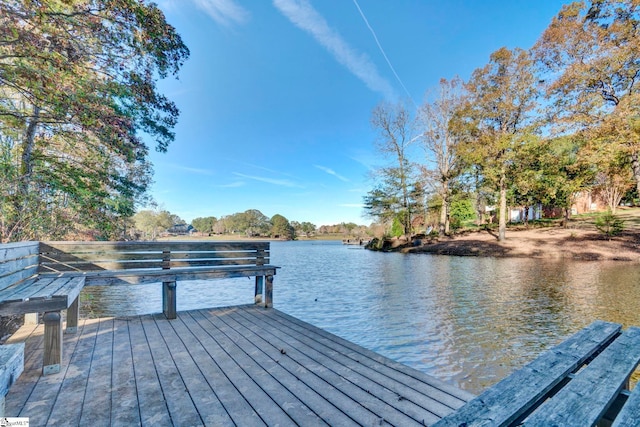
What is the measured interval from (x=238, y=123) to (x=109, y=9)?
1890cm

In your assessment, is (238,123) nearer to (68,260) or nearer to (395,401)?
(68,260)

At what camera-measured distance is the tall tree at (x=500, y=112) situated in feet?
57.2

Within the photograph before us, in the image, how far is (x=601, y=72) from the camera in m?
12.5

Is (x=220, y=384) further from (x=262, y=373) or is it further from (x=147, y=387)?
(x=147, y=387)

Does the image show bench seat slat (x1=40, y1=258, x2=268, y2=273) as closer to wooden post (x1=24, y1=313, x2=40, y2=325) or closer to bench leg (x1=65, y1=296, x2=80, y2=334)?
wooden post (x1=24, y1=313, x2=40, y2=325)

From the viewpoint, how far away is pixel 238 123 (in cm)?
2270

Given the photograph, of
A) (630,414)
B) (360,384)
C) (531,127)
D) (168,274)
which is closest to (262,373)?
(360,384)

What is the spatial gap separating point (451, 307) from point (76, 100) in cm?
774

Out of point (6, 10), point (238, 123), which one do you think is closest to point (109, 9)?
point (6, 10)

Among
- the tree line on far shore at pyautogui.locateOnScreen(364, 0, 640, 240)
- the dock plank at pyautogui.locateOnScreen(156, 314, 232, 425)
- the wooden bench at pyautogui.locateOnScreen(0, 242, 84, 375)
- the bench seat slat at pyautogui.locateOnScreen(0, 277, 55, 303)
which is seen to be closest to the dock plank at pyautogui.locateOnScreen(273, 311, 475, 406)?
the dock plank at pyautogui.locateOnScreen(156, 314, 232, 425)

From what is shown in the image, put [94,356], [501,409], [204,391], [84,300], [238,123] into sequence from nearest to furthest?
1. [501,409]
2. [204,391]
3. [94,356]
4. [84,300]
5. [238,123]

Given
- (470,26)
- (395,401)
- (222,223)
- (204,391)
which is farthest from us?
(222,223)

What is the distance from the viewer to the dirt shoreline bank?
42.4ft

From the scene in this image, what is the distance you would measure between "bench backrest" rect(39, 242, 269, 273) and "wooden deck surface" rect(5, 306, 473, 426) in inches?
35.0
